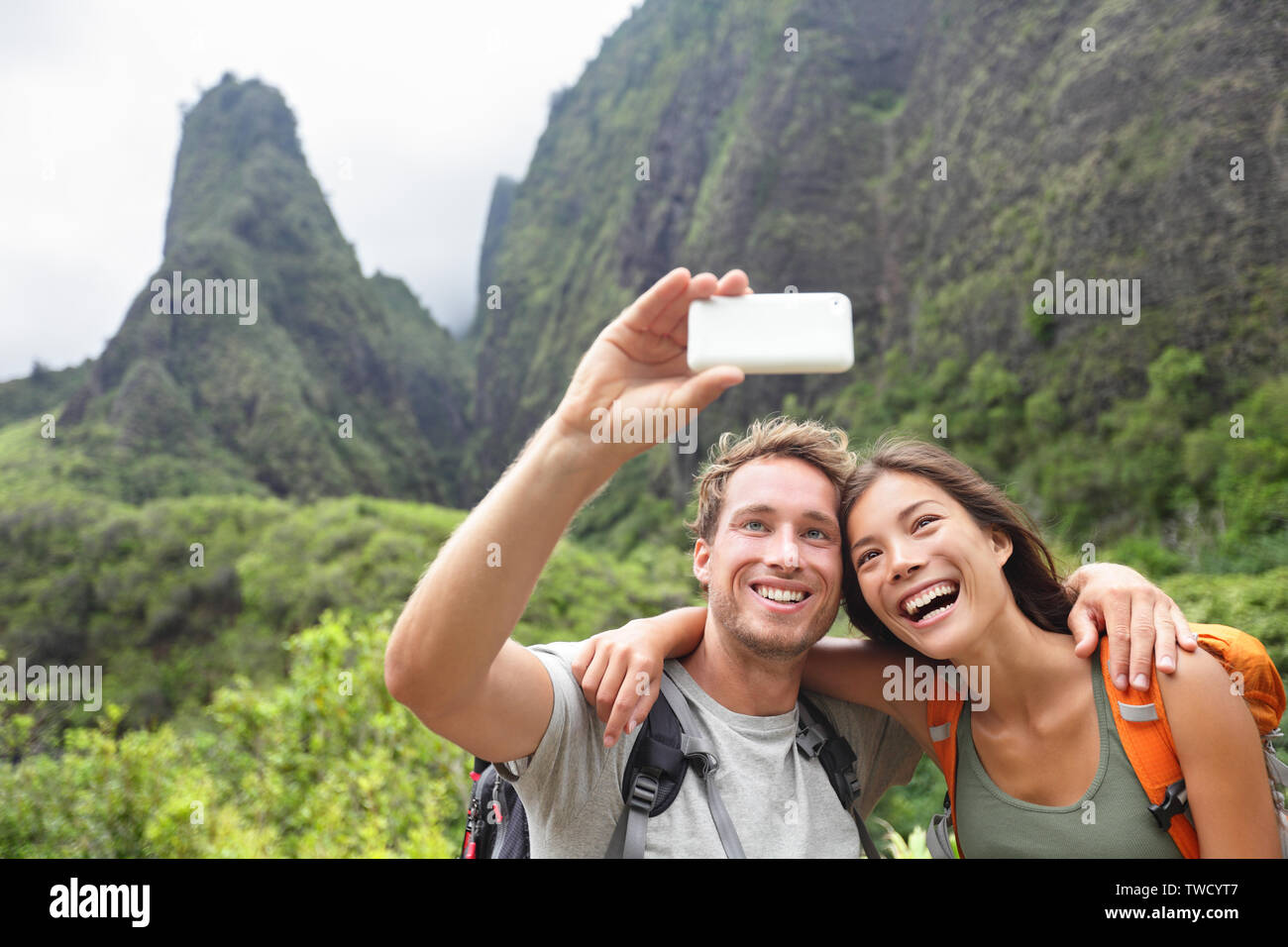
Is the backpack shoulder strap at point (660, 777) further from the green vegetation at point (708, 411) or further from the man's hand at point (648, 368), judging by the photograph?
the green vegetation at point (708, 411)

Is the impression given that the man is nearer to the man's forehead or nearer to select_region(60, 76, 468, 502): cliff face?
the man's forehead

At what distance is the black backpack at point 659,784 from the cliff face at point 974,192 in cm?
1431

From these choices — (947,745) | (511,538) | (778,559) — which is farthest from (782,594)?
(511,538)

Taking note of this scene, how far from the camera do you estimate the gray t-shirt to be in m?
1.94

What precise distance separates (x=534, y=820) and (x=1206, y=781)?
5.13ft

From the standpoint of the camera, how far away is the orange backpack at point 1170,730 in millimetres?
1864

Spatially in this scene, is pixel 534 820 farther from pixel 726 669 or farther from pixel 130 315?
pixel 130 315

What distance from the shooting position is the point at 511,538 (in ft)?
5.41

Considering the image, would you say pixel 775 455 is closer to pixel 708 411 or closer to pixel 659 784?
pixel 659 784

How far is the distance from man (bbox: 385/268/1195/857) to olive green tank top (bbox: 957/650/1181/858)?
0.26 meters

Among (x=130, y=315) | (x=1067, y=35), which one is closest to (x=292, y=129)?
(x=130, y=315)

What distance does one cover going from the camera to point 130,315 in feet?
198

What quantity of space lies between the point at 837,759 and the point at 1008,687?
1.65 ft

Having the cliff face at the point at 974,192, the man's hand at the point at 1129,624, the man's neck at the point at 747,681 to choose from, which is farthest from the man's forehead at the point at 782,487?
the cliff face at the point at 974,192
